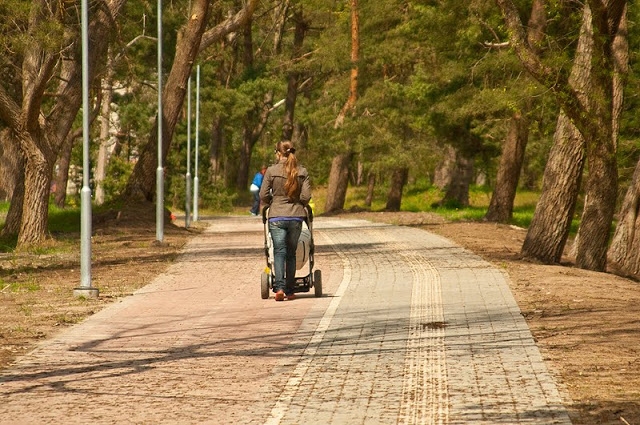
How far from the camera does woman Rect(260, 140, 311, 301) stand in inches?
580

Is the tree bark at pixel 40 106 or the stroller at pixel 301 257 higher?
the tree bark at pixel 40 106

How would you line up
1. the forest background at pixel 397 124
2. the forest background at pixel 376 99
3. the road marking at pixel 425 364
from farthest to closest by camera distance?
the forest background at pixel 376 99 → the forest background at pixel 397 124 → the road marking at pixel 425 364

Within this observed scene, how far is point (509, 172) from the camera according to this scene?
36.3 m

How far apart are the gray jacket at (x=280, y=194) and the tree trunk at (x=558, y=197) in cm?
849

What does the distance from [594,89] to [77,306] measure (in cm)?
1000

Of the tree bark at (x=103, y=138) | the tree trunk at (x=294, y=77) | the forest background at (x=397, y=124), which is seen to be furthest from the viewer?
the tree bark at (x=103, y=138)

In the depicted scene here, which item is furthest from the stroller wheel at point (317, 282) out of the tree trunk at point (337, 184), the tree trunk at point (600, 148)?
the tree trunk at point (337, 184)

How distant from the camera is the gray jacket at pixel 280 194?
48.4 feet

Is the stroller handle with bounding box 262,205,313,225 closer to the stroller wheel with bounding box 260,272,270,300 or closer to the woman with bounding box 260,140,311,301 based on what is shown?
the woman with bounding box 260,140,311,301

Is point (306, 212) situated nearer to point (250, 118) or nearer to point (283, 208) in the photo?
point (283, 208)

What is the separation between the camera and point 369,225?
35094 millimetres

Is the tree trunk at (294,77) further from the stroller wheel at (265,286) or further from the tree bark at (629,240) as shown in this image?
the stroller wheel at (265,286)

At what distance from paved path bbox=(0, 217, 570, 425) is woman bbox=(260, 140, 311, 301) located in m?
0.46

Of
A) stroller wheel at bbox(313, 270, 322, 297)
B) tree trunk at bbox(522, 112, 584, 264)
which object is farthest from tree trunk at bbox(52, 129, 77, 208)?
stroller wheel at bbox(313, 270, 322, 297)
